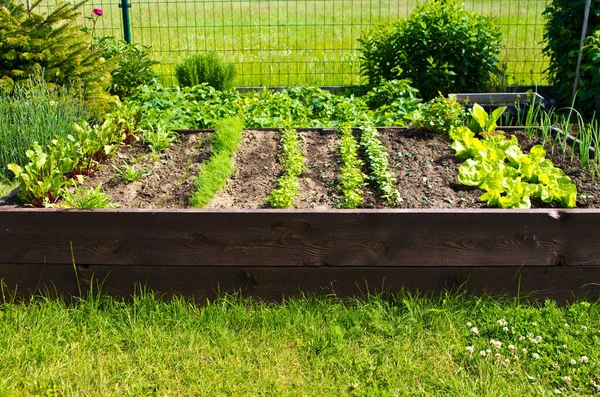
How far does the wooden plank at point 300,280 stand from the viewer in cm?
344

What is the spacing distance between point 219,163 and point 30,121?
1755 millimetres

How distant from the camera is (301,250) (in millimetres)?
3371

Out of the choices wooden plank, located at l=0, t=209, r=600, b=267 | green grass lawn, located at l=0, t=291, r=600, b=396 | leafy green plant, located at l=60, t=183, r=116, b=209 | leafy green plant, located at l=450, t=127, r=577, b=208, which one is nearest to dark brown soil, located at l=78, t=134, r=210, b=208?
leafy green plant, located at l=60, t=183, r=116, b=209

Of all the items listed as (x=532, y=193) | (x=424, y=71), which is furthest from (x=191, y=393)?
(x=424, y=71)

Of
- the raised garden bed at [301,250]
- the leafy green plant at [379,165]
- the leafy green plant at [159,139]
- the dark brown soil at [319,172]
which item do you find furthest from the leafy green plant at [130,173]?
the leafy green plant at [379,165]

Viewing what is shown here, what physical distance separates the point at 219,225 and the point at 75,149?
131 cm

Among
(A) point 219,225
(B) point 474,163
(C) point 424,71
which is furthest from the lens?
(C) point 424,71

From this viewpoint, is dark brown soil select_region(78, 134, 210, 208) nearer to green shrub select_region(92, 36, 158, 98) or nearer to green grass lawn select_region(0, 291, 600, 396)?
green grass lawn select_region(0, 291, 600, 396)

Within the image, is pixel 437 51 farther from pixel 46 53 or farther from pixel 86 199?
pixel 86 199

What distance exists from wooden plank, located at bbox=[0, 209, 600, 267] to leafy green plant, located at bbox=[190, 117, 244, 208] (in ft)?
1.39

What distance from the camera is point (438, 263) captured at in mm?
3398

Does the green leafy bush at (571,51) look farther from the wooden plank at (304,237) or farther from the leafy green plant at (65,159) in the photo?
the leafy green plant at (65,159)

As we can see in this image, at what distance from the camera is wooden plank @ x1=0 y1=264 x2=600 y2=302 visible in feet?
11.3

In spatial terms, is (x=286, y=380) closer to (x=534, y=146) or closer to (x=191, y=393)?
(x=191, y=393)
